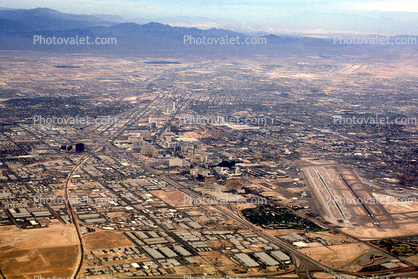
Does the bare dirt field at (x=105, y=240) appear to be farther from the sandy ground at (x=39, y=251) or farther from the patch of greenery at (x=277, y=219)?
the patch of greenery at (x=277, y=219)

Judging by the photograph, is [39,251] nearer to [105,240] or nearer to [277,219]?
[105,240]

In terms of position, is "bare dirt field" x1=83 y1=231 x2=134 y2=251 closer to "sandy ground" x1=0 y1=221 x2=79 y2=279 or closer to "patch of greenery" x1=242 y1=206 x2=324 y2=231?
"sandy ground" x1=0 y1=221 x2=79 y2=279

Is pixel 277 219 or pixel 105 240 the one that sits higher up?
pixel 105 240

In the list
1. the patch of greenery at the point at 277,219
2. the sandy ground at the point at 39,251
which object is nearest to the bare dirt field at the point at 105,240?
the sandy ground at the point at 39,251

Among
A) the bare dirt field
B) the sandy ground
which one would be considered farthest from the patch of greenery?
the sandy ground

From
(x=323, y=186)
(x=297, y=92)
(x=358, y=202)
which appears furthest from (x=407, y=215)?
(x=297, y=92)

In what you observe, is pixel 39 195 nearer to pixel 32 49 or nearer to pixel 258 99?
pixel 258 99

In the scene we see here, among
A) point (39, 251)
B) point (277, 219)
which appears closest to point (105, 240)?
point (39, 251)

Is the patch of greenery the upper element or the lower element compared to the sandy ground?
lower

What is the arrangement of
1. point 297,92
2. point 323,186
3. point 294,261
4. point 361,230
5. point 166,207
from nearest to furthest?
point 294,261 → point 361,230 → point 166,207 → point 323,186 → point 297,92

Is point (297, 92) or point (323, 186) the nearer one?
point (323, 186)

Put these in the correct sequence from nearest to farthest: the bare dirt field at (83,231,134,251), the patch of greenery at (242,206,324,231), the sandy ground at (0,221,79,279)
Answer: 1. the sandy ground at (0,221,79,279)
2. the bare dirt field at (83,231,134,251)
3. the patch of greenery at (242,206,324,231)
